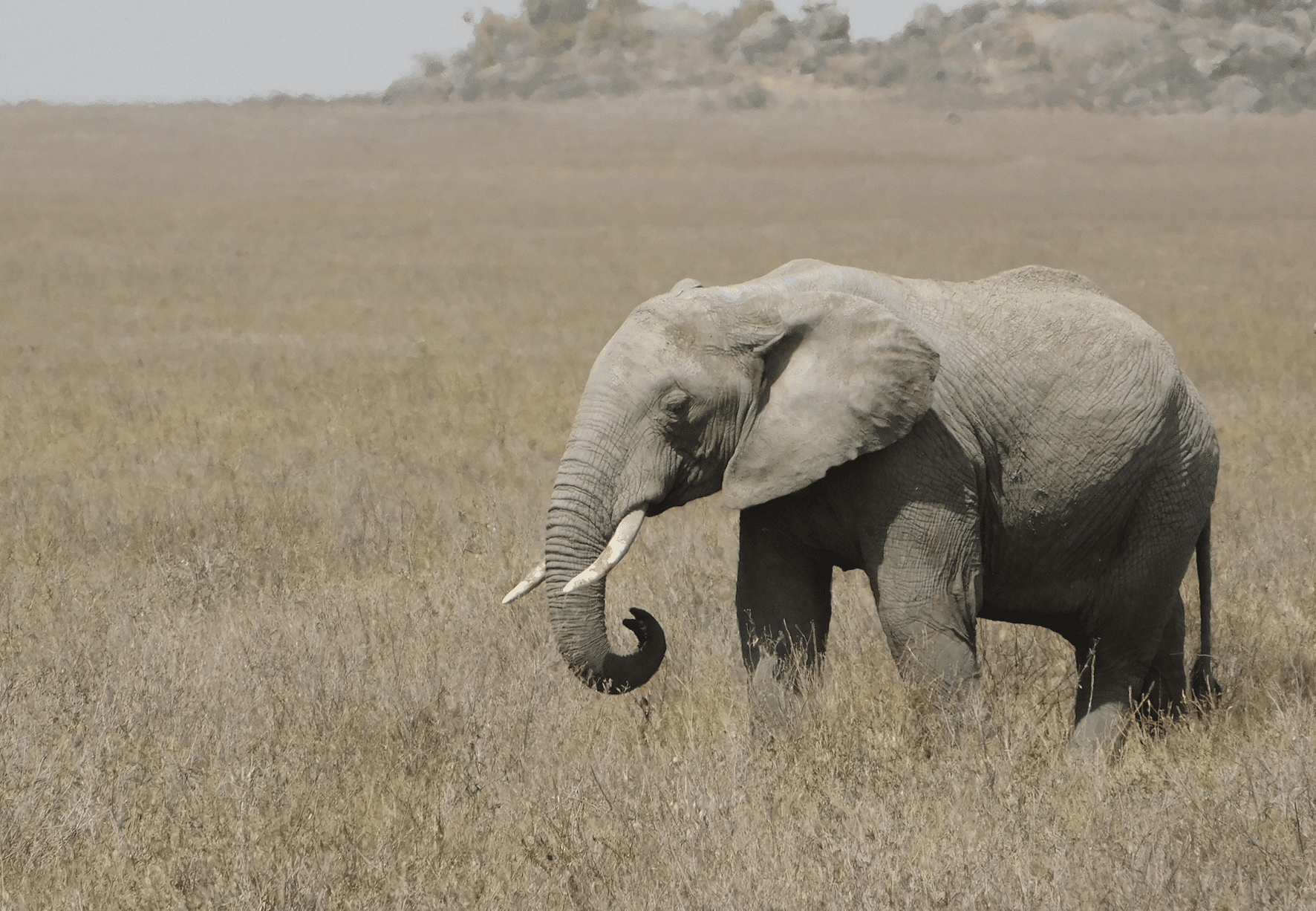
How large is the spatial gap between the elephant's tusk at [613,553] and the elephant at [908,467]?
0.03 feet

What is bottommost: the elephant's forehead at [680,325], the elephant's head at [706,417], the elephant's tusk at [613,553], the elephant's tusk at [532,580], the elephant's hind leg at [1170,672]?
the elephant's hind leg at [1170,672]

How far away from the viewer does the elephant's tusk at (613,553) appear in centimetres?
508

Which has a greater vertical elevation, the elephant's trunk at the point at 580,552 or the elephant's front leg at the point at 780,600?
the elephant's trunk at the point at 580,552

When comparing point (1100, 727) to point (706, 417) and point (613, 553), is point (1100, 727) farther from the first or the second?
point (613, 553)

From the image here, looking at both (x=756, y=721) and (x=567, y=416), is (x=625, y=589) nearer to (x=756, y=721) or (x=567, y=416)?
(x=756, y=721)

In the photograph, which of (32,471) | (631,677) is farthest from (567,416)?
(631,677)

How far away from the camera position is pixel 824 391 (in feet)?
17.5

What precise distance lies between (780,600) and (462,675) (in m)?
1.50

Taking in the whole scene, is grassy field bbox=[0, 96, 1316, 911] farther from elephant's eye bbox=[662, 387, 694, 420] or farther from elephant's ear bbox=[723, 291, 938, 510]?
elephant's eye bbox=[662, 387, 694, 420]

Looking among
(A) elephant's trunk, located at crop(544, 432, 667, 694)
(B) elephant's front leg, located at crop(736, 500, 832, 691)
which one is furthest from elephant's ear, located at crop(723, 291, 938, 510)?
(B) elephant's front leg, located at crop(736, 500, 832, 691)

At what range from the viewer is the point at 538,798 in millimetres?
5273

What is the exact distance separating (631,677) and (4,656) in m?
Result: 3.08

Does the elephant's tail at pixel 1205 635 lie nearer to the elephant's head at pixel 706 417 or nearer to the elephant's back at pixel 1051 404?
the elephant's back at pixel 1051 404

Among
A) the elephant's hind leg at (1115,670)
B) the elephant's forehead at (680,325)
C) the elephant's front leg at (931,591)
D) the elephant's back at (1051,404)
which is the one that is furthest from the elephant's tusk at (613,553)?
the elephant's hind leg at (1115,670)
